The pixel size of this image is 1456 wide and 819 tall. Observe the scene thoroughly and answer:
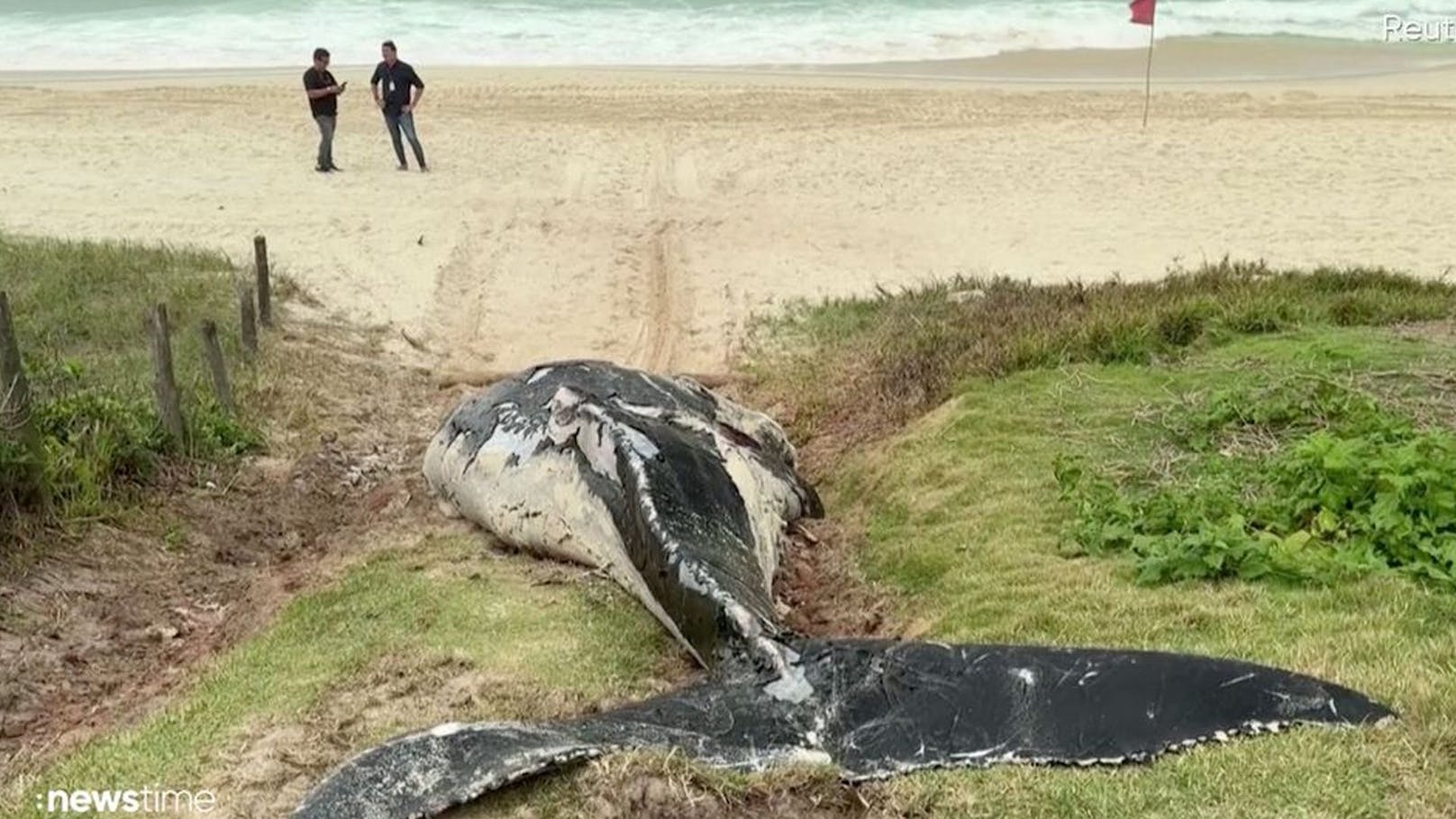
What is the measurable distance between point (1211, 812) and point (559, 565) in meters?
3.76

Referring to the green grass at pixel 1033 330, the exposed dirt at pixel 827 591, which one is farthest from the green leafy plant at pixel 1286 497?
the green grass at pixel 1033 330

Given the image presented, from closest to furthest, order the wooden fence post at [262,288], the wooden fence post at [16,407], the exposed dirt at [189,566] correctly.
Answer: the exposed dirt at [189,566] < the wooden fence post at [16,407] < the wooden fence post at [262,288]

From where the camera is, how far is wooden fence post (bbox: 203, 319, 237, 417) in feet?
30.0

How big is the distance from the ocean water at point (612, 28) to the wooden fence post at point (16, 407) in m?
24.4

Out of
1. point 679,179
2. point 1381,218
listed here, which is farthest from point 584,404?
point 1381,218

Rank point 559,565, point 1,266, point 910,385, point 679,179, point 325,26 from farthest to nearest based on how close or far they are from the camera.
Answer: point 325,26 < point 679,179 < point 1,266 < point 910,385 < point 559,565

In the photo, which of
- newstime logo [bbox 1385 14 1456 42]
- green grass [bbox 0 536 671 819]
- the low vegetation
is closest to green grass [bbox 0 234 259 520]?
green grass [bbox 0 536 671 819]

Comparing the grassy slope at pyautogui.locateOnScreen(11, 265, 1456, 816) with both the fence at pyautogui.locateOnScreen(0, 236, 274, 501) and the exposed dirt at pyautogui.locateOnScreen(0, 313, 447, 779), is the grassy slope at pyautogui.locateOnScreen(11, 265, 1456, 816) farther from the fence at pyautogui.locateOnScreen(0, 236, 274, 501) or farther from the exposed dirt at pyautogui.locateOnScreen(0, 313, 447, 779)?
the fence at pyautogui.locateOnScreen(0, 236, 274, 501)

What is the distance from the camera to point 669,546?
5.95 meters

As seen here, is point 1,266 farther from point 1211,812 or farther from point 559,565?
point 1211,812

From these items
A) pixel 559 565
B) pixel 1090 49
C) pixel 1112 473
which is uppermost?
pixel 1090 49

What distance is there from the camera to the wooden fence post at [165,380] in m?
8.19

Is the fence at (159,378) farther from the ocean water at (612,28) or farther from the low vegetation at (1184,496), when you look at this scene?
the ocean water at (612,28)

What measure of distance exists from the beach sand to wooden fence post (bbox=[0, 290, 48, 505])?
482cm
